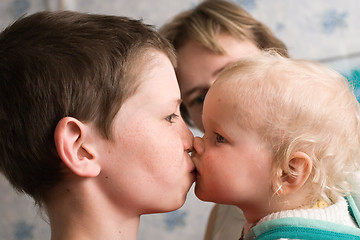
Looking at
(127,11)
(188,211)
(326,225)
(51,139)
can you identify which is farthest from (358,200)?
(127,11)

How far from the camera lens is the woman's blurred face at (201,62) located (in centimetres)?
152

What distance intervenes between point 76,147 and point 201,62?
0.74 meters

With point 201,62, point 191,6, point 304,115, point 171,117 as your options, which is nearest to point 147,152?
point 171,117

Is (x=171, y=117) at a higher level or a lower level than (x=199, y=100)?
higher

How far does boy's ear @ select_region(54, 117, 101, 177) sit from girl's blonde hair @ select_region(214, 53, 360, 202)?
13.0 inches

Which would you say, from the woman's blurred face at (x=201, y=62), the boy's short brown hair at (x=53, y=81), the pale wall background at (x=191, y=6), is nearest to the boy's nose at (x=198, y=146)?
the boy's short brown hair at (x=53, y=81)

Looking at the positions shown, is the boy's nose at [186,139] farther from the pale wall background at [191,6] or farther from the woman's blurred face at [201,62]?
the pale wall background at [191,6]

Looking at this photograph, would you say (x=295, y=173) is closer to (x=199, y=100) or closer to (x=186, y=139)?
(x=186, y=139)

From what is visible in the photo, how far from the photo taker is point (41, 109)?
35.1 inches

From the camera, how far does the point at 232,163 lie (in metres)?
1.00

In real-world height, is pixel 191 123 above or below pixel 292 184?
below

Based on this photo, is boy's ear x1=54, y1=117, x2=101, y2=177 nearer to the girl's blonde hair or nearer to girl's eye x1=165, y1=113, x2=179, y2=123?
girl's eye x1=165, y1=113, x2=179, y2=123

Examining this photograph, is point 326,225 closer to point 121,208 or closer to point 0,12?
point 121,208

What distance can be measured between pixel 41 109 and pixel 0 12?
5.43 feet
